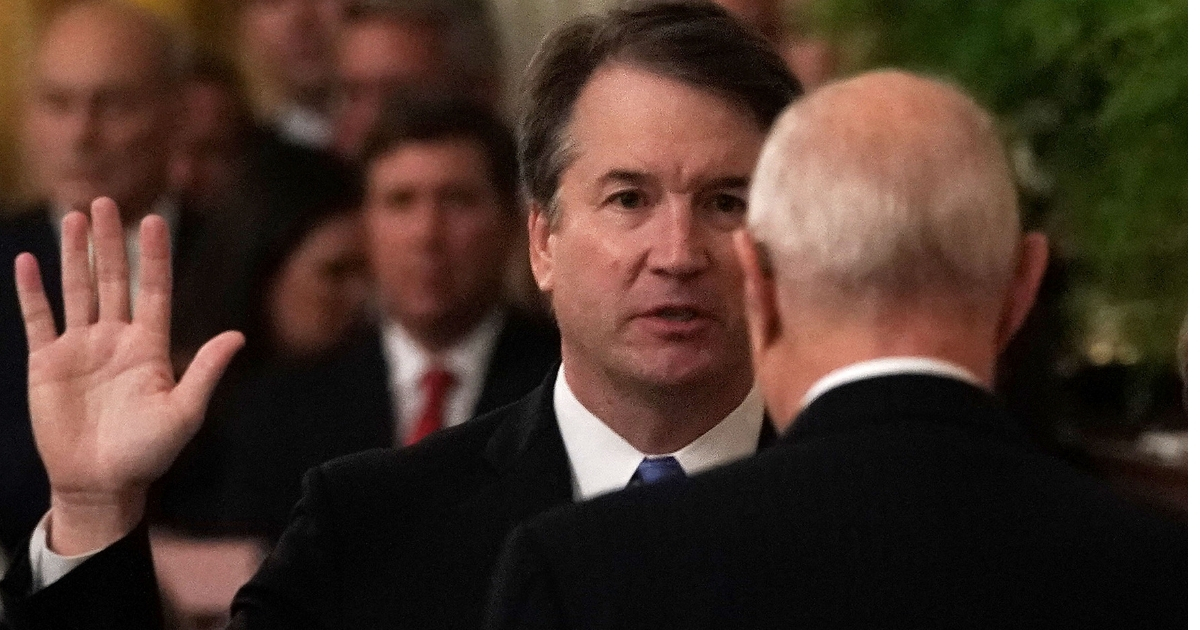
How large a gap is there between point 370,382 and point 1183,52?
4.75 ft

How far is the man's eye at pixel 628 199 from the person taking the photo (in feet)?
6.40

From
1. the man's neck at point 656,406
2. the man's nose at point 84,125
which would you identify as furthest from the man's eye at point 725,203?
the man's nose at point 84,125

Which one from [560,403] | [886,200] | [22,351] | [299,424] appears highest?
[886,200]

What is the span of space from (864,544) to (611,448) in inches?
24.4

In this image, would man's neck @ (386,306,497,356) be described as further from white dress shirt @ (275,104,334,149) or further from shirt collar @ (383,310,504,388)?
white dress shirt @ (275,104,334,149)

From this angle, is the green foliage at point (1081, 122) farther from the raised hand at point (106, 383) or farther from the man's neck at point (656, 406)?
the raised hand at point (106, 383)

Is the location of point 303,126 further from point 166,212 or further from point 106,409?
point 106,409

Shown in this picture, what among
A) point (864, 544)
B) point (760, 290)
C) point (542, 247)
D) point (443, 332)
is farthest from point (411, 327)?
point (864, 544)

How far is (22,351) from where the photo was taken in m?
2.67

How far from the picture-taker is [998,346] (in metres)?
1.48

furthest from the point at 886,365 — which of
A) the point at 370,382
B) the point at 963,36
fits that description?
the point at 963,36

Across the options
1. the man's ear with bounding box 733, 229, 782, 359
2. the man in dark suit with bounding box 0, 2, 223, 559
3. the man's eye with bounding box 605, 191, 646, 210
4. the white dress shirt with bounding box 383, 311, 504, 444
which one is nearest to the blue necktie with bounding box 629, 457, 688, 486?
the man's eye with bounding box 605, 191, 646, 210

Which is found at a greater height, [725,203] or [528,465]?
[725,203]

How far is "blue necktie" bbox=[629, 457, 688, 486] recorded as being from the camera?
1940 mm
